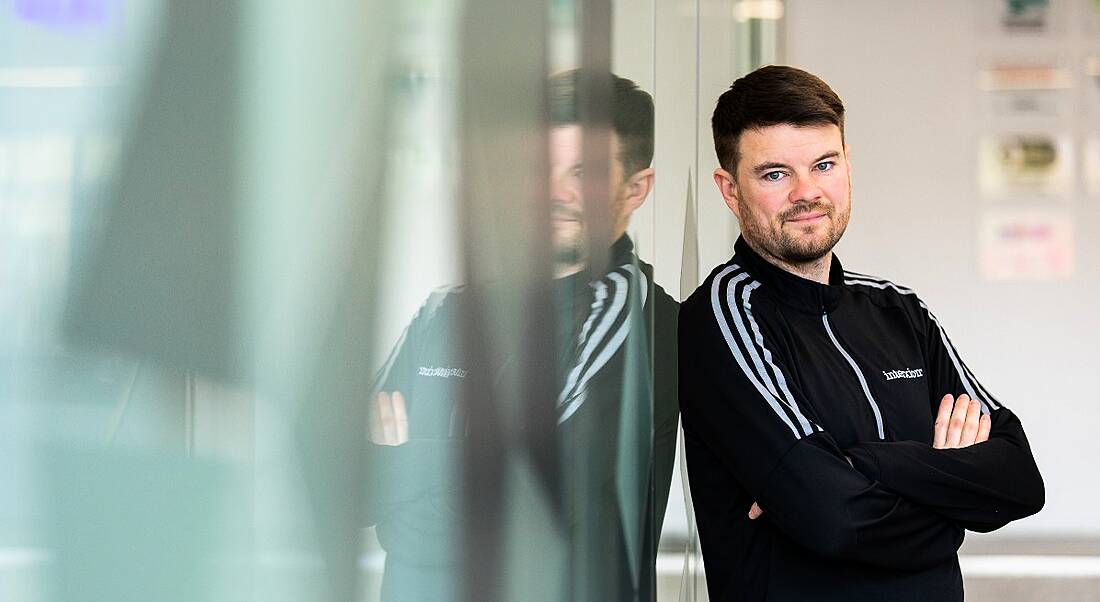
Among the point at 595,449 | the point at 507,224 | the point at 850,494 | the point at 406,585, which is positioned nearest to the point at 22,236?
the point at 406,585

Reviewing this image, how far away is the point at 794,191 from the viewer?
161 centimetres

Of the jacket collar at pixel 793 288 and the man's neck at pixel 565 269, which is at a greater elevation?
the man's neck at pixel 565 269

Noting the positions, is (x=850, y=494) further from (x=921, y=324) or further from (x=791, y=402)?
(x=921, y=324)

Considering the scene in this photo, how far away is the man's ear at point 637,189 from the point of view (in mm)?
1090

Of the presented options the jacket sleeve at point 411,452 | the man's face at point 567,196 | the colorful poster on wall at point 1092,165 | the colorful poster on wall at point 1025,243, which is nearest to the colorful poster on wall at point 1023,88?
the colorful poster on wall at point 1092,165

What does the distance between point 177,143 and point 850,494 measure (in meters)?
1.18

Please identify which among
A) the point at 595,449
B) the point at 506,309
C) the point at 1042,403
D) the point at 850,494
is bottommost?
the point at 1042,403

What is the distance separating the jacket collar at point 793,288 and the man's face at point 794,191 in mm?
21

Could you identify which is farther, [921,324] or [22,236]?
[921,324]

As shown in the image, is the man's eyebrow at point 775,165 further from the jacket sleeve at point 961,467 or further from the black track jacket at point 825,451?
the jacket sleeve at point 961,467

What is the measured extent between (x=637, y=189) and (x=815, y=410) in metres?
0.53

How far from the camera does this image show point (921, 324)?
5.63 ft

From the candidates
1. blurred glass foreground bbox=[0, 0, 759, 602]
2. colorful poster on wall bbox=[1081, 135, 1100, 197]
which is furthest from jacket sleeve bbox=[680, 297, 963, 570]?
colorful poster on wall bbox=[1081, 135, 1100, 197]

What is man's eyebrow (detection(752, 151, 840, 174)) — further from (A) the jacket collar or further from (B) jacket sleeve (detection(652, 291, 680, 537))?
(B) jacket sleeve (detection(652, 291, 680, 537))
